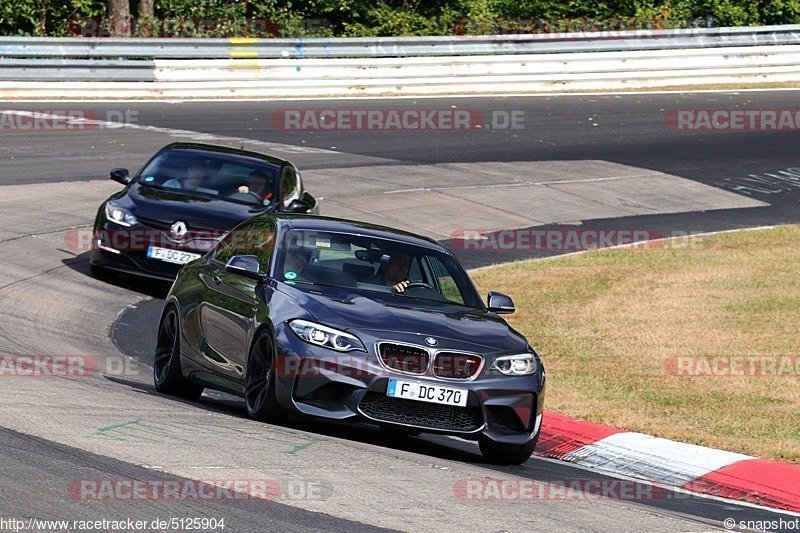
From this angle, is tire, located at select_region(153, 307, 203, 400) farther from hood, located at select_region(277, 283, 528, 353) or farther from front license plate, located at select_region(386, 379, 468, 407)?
front license plate, located at select_region(386, 379, 468, 407)

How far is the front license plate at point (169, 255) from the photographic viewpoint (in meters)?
15.4

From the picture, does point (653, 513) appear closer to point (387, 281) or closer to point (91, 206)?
point (387, 281)

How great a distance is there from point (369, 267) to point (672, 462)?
8.05 ft

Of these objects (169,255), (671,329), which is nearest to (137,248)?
(169,255)

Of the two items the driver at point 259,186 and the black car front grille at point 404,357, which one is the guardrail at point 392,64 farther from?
the black car front grille at point 404,357

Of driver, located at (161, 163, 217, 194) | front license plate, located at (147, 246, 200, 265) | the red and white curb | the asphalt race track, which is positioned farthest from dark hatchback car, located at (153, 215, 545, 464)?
driver, located at (161, 163, 217, 194)

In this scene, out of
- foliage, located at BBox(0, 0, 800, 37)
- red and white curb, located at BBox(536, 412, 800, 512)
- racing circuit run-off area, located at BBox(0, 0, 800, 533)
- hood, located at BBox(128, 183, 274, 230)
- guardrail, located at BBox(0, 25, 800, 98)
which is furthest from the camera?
foliage, located at BBox(0, 0, 800, 37)

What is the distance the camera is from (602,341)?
14.2 metres

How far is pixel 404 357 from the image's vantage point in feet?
29.1

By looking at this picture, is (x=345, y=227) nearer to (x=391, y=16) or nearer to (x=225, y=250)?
(x=225, y=250)

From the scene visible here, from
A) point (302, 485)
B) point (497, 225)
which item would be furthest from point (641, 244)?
point (302, 485)

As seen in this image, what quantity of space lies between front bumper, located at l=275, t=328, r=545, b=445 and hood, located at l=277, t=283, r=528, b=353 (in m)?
0.23

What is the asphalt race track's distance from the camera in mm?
7137

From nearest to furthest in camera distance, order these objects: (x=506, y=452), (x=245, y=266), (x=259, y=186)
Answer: (x=506, y=452)
(x=245, y=266)
(x=259, y=186)
